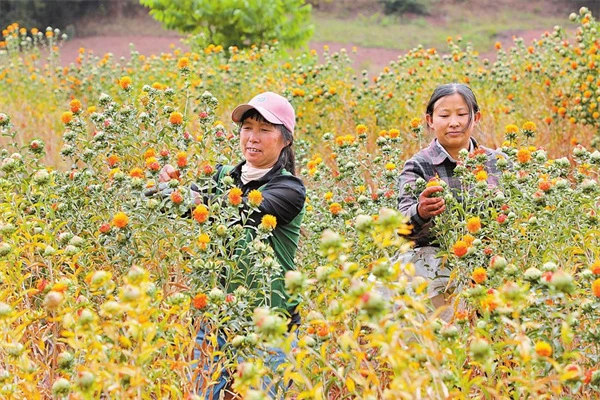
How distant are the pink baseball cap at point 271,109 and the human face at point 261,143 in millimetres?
40

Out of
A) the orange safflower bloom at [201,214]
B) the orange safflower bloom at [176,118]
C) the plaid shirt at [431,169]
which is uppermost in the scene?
the orange safflower bloom at [176,118]

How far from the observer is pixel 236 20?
9.59m

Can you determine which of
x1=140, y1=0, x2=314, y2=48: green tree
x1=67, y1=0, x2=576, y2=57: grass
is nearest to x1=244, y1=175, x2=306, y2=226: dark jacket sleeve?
x1=140, y1=0, x2=314, y2=48: green tree

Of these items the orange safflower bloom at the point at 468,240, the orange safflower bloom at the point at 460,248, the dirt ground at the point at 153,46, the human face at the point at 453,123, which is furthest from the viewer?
the dirt ground at the point at 153,46

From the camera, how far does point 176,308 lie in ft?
5.96

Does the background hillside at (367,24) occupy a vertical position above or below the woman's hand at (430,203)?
below

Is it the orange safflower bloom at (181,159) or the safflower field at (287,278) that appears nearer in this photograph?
the safflower field at (287,278)

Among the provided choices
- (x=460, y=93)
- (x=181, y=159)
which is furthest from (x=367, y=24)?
(x=181, y=159)

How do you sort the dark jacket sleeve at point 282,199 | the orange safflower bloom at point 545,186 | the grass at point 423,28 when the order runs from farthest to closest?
1. the grass at point 423,28
2. the dark jacket sleeve at point 282,199
3. the orange safflower bloom at point 545,186

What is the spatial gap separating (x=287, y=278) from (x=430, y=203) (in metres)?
1.02

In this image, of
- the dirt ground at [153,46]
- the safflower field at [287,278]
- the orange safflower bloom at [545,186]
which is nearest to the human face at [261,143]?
the safflower field at [287,278]

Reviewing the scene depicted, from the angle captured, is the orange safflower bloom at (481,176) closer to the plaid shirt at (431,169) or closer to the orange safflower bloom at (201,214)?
the plaid shirt at (431,169)

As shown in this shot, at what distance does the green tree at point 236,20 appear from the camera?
30.9 feet

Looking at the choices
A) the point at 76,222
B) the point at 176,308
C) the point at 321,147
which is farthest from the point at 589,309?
the point at 321,147
